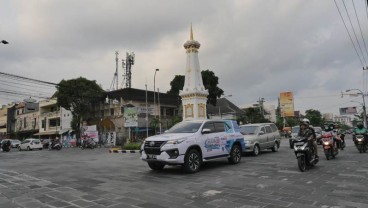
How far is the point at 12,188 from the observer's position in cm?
834

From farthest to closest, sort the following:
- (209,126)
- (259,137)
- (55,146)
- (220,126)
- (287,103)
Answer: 1. (287,103)
2. (55,146)
3. (259,137)
4. (220,126)
5. (209,126)

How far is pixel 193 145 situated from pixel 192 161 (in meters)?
0.51

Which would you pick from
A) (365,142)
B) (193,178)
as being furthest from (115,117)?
(193,178)

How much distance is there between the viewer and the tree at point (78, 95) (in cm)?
4612

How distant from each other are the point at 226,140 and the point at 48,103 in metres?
56.7

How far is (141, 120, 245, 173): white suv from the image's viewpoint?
33.0ft

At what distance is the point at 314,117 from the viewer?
10031cm

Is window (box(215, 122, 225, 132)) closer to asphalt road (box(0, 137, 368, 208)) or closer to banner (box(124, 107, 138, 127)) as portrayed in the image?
asphalt road (box(0, 137, 368, 208))

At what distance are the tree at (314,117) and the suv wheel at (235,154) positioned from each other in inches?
3582

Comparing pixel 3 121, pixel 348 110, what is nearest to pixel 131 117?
pixel 3 121

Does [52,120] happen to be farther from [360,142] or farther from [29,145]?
[360,142]

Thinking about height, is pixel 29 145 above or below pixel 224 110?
below

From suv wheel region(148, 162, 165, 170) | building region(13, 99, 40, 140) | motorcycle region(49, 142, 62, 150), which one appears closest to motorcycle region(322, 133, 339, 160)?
suv wheel region(148, 162, 165, 170)

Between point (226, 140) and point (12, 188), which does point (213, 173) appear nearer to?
point (226, 140)
